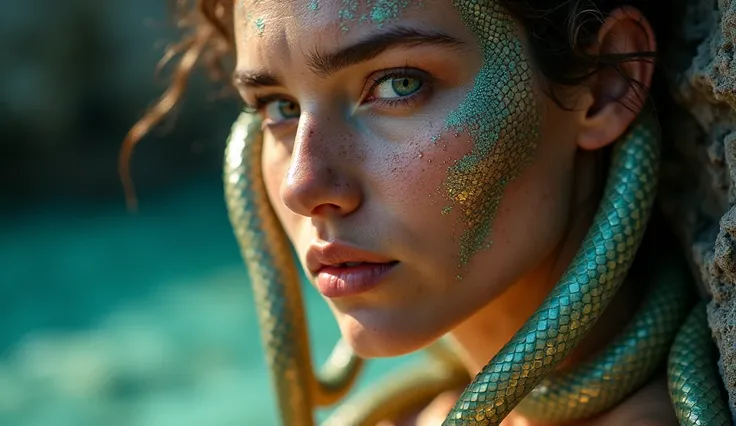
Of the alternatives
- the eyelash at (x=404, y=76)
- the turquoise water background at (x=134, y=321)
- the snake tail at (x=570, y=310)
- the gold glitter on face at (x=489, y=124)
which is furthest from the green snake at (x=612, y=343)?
the turquoise water background at (x=134, y=321)

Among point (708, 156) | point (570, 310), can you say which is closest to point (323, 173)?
point (570, 310)

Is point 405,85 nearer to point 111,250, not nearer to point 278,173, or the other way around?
point 278,173

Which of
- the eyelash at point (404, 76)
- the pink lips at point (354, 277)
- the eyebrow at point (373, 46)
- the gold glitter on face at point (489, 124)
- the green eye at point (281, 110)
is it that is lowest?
the pink lips at point (354, 277)

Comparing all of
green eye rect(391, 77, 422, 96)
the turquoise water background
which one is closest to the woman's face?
green eye rect(391, 77, 422, 96)

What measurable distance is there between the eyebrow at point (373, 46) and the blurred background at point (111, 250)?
8.13 ft

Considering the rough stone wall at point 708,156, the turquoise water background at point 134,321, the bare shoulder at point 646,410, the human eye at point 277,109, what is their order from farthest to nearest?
the turquoise water background at point 134,321
the human eye at point 277,109
the bare shoulder at point 646,410
the rough stone wall at point 708,156

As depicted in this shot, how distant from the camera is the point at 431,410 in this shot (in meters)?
1.67

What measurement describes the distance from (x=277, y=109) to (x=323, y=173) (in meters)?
0.19

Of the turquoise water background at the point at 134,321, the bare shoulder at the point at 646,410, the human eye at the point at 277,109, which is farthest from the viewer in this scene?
the turquoise water background at the point at 134,321

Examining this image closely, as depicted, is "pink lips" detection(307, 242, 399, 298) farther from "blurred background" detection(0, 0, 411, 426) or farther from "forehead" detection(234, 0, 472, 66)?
"blurred background" detection(0, 0, 411, 426)

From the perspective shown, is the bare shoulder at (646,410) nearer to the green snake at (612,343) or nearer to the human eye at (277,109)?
the green snake at (612,343)

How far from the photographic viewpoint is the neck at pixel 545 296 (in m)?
1.36

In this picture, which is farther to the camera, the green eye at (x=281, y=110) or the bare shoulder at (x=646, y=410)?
the green eye at (x=281, y=110)

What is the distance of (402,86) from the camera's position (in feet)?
4.01
